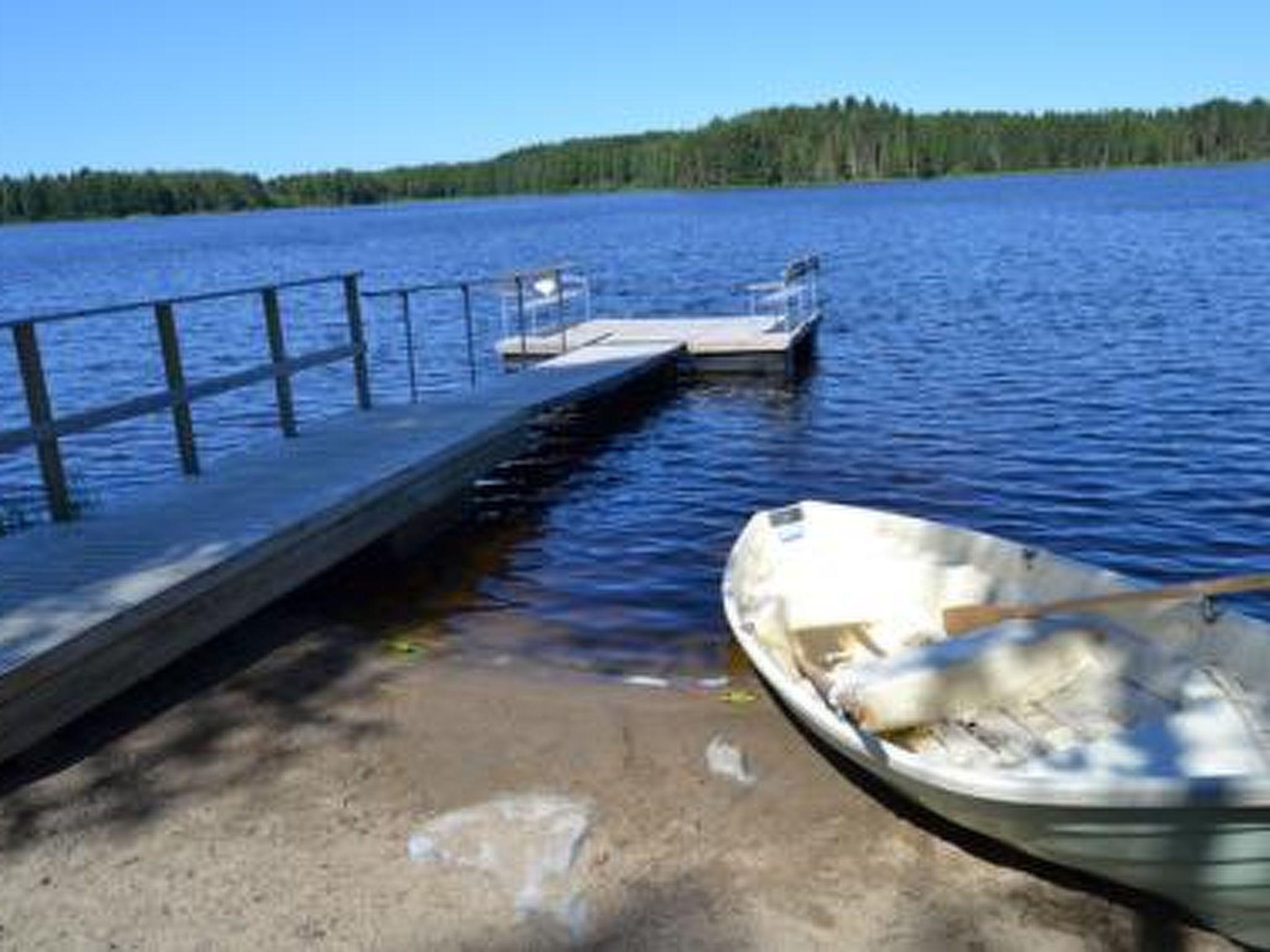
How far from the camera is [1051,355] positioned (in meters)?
18.4

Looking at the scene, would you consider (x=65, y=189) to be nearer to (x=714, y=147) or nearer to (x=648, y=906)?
(x=714, y=147)

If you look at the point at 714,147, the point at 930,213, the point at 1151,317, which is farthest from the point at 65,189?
the point at 1151,317

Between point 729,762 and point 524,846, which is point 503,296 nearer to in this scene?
point 729,762

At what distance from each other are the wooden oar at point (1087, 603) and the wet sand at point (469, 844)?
87 cm

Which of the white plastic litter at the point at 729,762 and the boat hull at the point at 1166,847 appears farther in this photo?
the white plastic litter at the point at 729,762

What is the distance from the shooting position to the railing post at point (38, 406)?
7.04 m

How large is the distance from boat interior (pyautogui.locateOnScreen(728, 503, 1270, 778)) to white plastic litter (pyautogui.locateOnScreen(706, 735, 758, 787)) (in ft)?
1.44

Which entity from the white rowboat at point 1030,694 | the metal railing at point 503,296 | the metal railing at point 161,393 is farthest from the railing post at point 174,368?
the white rowboat at point 1030,694

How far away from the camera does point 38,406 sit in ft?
23.6

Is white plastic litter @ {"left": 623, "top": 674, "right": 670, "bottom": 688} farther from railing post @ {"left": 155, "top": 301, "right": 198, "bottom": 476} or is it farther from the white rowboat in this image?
railing post @ {"left": 155, "top": 301, "right": 198, "bottom": 476}

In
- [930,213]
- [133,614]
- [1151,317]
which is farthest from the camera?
[930,213]

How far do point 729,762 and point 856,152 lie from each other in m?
150

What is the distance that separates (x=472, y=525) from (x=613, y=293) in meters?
21.2

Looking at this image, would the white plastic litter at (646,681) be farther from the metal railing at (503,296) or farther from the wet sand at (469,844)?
the metal railing at (503,296)
